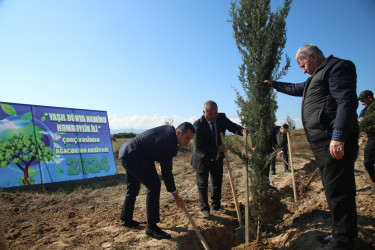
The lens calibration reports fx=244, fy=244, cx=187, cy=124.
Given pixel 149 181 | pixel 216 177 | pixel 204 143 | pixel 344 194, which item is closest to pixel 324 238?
pixel 344 194


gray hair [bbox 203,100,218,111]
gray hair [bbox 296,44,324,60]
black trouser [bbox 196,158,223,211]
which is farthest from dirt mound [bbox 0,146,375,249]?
gray hair [bbox 296,44,324,60]

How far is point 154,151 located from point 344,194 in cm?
267

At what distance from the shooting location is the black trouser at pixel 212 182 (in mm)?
4680

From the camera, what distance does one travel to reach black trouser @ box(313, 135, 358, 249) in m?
2.53

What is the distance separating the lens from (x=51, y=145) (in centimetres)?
1066

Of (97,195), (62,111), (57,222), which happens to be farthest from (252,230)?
(62,111)

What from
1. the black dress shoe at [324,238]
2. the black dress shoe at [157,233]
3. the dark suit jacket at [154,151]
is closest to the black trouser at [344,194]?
the black dress shoe at [324,238]

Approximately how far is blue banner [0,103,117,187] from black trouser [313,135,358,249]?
10.6 meters

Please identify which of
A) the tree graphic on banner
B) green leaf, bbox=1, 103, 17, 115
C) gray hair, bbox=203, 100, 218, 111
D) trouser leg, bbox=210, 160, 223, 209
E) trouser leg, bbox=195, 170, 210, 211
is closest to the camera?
gray hair, bbox=203, 100, 218, 111

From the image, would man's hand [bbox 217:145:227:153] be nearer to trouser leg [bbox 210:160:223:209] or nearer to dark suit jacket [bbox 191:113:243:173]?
dark suit jacket [bbox 191:113:243:173]

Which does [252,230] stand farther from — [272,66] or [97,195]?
[97,195]

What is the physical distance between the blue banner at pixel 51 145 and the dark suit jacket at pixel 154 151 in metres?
7.72

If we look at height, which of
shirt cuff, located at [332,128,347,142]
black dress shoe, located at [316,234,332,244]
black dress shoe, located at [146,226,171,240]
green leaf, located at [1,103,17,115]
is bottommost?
black dress shoe, located at [316,234,332,244]

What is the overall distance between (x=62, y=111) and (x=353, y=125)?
462 inches
